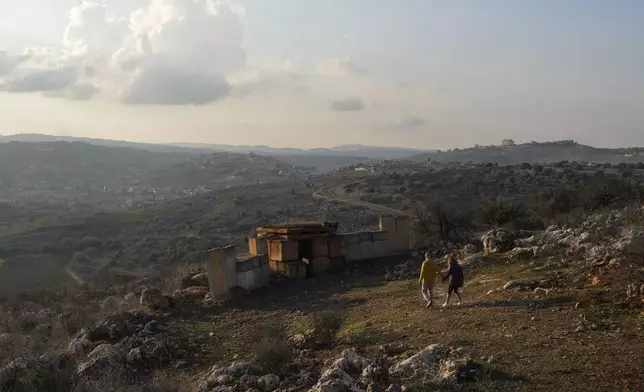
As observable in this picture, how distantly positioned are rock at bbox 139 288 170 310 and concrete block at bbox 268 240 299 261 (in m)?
3.58

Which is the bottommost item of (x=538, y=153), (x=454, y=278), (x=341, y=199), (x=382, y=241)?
(x=341, y=199)

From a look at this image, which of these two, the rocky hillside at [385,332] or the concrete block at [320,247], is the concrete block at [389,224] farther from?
the rocky hillside at [385,332]

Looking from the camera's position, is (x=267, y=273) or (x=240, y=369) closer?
(x=240, y=369)

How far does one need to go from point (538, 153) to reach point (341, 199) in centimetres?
8149

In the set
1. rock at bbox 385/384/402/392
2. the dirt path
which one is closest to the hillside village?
rock at bbox 385/384/402/392

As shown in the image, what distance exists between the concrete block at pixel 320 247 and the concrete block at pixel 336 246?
0.44 feet

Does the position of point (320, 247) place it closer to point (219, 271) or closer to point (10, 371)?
point (219, 271)

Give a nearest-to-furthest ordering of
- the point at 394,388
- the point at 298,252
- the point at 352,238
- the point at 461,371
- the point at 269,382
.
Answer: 1. the point at 394,388
2. the point at 461,371
3. the point at 269,382
4. the point at 298,252
5. the point at 352,238

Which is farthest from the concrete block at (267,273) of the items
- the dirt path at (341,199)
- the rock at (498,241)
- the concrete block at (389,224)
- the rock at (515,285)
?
the dirt path at (341,199)

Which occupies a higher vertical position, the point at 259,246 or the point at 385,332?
the point at 259,246

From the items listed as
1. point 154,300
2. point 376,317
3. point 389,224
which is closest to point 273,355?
point 376,317

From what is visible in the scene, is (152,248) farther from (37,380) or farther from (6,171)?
(6,171)

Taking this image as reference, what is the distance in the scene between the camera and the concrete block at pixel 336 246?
1783 cm

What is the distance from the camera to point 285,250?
17.1 meters
